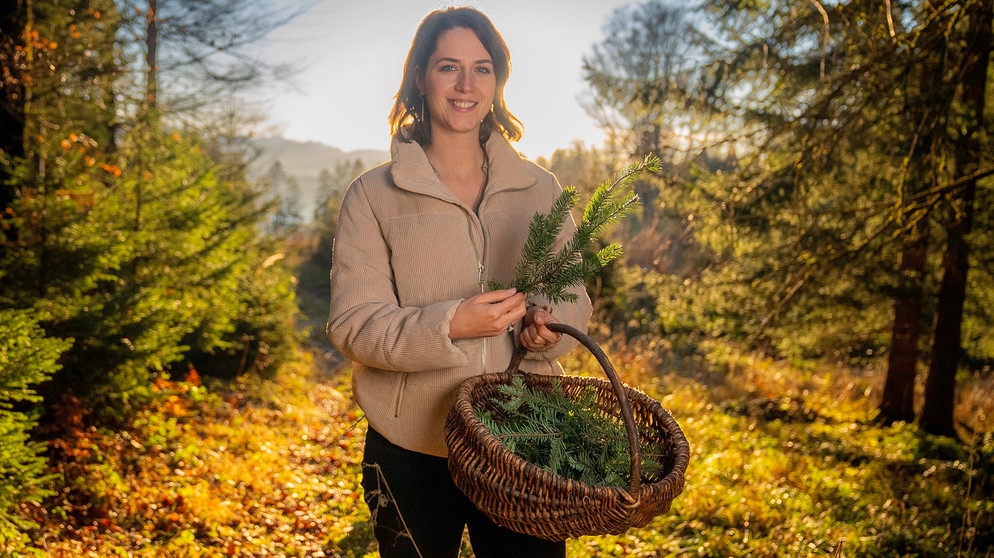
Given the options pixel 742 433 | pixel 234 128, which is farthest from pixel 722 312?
pixel 234 128

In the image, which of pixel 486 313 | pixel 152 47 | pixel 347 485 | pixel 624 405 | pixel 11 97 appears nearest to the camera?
pixel 624 405

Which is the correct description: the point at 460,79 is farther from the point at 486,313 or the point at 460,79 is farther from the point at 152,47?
the point at 152,47

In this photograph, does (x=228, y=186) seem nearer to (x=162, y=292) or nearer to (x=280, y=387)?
(x=280, y=387)

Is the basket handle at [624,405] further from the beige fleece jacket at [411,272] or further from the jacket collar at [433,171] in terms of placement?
the jacket collar at [433,171]

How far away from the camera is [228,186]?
888cm

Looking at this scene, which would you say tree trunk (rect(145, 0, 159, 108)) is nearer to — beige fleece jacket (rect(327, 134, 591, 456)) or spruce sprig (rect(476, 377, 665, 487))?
beige fleece jacket (rect(327, 134, 591, 456))

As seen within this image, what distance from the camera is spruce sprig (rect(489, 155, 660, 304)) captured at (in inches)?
67.6

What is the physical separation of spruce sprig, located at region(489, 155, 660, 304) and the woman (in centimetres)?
14

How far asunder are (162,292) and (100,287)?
449 mm

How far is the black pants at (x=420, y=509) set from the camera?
6.29ft

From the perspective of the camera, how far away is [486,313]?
66.4 inches

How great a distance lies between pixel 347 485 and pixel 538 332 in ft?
12.1

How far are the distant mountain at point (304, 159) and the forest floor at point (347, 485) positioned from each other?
8.08 ft

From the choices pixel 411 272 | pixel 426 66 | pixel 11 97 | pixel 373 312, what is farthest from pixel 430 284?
pixel 11 97
